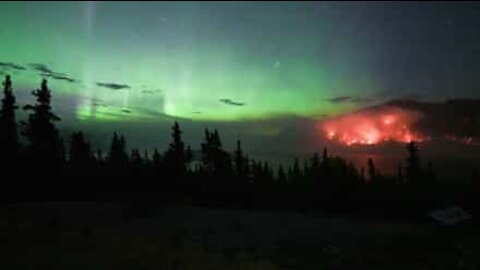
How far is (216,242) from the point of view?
75.0 feet

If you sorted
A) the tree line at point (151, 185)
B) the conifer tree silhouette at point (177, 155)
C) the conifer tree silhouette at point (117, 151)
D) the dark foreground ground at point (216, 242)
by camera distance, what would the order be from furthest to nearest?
the conifer tree silhouette at point (117, 151)
the conifer tree silhouette at point (177, 155)
the tree line at point (151, 185)
the dark foreground ground at point (216, 242)

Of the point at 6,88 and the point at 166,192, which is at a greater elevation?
the point at 6,88

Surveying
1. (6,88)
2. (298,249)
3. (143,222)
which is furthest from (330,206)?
(6,88)

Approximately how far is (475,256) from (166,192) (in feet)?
107

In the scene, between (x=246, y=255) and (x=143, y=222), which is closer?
(x=246, y=255)

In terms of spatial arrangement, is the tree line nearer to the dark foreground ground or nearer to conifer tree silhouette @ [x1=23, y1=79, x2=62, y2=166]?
conifer tree silhouette @ [x1=23, y1=79, x2=62, y2=166]

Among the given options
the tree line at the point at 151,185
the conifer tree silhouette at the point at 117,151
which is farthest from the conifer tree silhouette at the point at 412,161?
the conifer tree silhouette at the point at 117,151

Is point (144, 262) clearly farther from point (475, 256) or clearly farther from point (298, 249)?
point (475, 256)

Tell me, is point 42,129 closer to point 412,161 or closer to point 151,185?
point 151,185

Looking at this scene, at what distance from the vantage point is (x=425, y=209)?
37688mm

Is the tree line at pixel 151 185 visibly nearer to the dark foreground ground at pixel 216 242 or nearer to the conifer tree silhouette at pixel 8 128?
the conifer tree silhouette at pixel 8 128

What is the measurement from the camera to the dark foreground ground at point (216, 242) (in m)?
17.4

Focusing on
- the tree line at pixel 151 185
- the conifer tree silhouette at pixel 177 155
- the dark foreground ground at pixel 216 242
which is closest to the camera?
the dark foreground ground at pixel 216 242

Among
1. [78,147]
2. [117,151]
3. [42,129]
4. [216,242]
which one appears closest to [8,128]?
[42,129]
